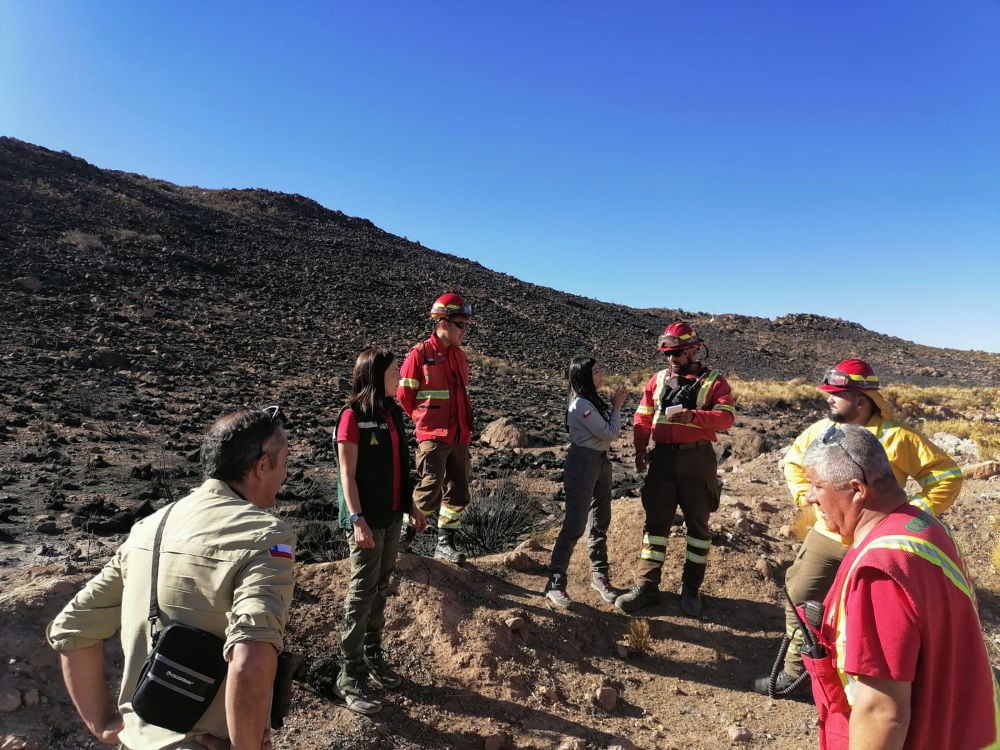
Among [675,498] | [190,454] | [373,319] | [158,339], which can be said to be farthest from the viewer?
[373,319]

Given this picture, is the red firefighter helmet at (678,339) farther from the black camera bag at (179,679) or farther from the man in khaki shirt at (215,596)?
the black camera bag at (179,679)

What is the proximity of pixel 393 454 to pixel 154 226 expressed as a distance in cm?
3515

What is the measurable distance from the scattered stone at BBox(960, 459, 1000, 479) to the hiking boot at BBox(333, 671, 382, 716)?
8193 millimetres

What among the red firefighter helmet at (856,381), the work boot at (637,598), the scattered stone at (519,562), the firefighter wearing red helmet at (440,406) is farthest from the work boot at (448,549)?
the red firefighter helmet at (856,381)

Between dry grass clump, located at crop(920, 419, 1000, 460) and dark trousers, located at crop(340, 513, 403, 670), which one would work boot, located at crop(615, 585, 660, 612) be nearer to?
dark trousers, located at crop(340, 513, 403, 670)

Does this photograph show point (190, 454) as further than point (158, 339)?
No

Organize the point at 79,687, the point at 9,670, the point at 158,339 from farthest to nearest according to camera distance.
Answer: the point at 158,339 < the point at 9,670 < the point at 79,687

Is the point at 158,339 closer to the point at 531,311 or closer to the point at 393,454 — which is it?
the point at 393,454

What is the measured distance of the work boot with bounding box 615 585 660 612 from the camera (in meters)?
4.41

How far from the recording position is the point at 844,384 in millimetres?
3203

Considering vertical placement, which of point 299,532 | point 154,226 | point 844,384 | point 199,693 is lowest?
point 299,532

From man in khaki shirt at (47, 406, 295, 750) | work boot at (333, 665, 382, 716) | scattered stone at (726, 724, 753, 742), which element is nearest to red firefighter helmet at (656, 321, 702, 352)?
scattered stone at (726, 724, 753, 742)

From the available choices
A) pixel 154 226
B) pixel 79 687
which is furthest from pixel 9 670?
pixel 154 226

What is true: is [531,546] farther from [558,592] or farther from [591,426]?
[591,426]
